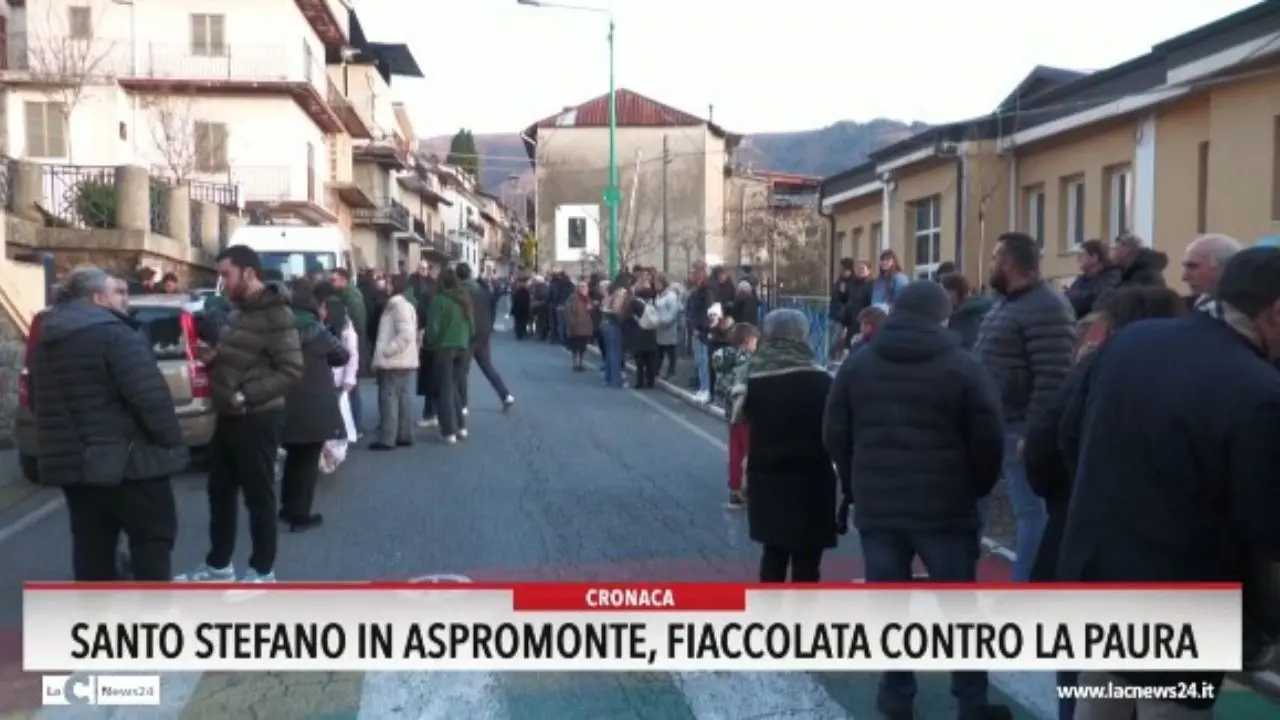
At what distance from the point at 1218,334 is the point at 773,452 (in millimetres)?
2979

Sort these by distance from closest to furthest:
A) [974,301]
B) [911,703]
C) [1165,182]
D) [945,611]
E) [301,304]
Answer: [945,611] → [911,703] → [974,301] → [301,304] → [1165,182]

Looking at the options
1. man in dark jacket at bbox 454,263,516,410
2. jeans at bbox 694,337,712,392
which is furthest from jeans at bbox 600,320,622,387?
man in dark jacket at bbox 454,263,516,410

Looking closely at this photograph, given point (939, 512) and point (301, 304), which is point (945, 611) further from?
point (301, 304)

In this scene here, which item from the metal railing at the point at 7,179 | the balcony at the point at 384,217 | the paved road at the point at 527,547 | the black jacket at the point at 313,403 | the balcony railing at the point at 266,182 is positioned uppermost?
the balcony railing at the point at 266,182

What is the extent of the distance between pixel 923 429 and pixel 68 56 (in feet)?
139

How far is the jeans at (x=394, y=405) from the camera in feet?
44.7

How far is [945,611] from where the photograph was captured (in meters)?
5.22

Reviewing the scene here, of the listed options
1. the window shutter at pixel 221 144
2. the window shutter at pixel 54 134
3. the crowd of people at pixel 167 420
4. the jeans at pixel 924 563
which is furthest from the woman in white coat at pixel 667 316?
the window shutter at pixel 221 144

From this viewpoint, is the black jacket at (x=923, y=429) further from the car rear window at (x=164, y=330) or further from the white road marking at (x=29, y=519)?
the car rear window at (x=164, y=330)

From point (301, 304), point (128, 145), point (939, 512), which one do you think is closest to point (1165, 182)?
point (301, 304)

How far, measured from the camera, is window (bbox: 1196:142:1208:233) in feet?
53.4

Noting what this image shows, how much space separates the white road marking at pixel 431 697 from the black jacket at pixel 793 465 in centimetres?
146

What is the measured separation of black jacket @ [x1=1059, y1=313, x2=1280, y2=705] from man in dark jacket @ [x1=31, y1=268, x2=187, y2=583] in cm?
422

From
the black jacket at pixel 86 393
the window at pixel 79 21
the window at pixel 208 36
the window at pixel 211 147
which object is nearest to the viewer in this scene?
the black jacket at pixel 86 393
